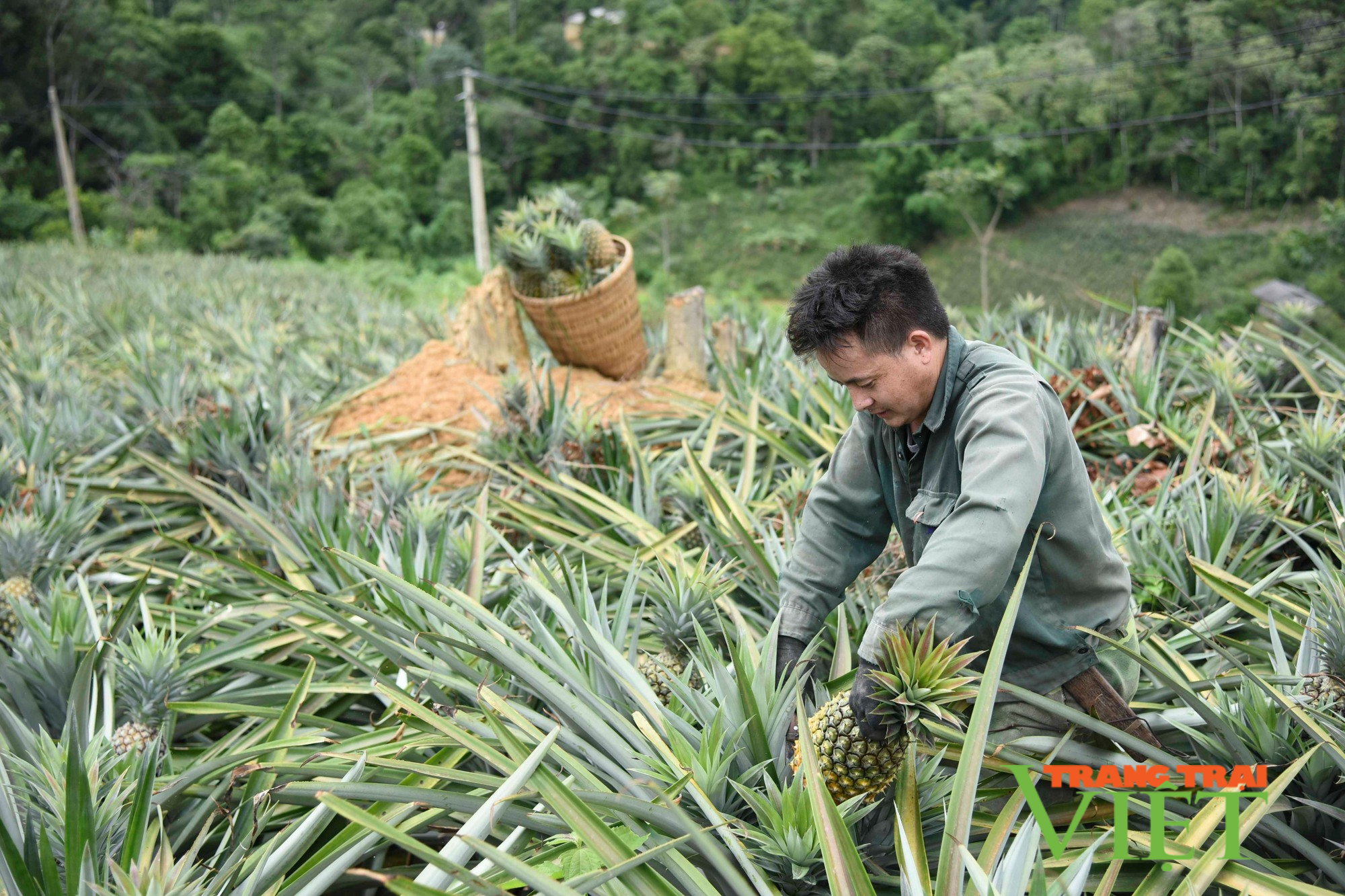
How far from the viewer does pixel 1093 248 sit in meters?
39.1

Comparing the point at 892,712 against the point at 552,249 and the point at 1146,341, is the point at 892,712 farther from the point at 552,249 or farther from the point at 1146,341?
the point at 552,249

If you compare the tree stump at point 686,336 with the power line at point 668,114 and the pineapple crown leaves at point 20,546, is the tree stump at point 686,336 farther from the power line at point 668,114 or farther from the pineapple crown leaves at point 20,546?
the power line at point 668,114

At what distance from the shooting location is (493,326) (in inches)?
199

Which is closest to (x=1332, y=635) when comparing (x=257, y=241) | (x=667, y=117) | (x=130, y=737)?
(x=130, y=737)

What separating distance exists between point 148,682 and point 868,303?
203 cm

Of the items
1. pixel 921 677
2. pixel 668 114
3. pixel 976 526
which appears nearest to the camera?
pixel 921 677

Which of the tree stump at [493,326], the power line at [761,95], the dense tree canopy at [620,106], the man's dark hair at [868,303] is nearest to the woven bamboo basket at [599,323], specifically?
the tree stump at [493,326]

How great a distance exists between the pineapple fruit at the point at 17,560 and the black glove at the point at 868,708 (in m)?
2.73

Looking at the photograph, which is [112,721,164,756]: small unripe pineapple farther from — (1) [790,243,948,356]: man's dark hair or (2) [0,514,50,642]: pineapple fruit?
(1) [790,243,948,356]: man's dark hair

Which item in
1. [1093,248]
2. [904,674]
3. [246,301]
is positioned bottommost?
[1093,248]

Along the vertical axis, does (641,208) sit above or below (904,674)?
below

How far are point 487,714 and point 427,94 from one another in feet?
176

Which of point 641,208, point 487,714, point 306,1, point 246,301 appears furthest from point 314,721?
point 306,1

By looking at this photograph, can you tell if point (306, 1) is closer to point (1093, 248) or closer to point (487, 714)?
point (1093, 248)
